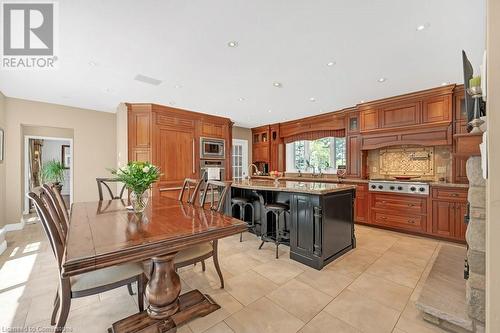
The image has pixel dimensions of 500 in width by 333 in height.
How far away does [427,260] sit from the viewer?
2.72 meters

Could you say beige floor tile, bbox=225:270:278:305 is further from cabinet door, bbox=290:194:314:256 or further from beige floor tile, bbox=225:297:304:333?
cabinet door, bbox=290:194:314:256

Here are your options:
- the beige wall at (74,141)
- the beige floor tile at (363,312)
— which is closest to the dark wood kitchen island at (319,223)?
the beige floor tile at (363,312)

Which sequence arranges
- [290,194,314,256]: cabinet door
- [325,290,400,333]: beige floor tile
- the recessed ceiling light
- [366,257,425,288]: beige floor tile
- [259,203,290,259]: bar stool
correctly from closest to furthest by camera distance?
[325,290,400,333]: beige floor tile < the recessed ceiling light < [366,257,425,288]: beige floor tile < [290,194,314,256]: cabinet door < [259,203,290,259]: bar stool

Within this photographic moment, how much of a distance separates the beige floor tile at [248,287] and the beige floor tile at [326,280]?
0.38m

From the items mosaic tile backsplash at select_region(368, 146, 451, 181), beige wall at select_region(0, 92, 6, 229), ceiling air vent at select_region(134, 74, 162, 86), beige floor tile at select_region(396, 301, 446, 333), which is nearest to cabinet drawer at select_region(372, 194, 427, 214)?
mosaic tile backsplash at select_region(368, 146, 451, 181)

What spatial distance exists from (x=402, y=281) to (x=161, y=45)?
360 cm

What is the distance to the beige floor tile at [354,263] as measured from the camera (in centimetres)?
244

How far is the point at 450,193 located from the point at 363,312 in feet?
9.21

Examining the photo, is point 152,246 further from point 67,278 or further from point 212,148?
point 212,148

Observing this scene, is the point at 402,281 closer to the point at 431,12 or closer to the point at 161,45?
the point at 431,12

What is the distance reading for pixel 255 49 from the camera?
2379 mm

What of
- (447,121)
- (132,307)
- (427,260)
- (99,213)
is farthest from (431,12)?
(132,307)

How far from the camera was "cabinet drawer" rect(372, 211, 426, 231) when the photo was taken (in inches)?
141

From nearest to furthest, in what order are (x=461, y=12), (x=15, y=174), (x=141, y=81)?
(x=461, y=12), (x=141, y=81), (x=15, y=174)
